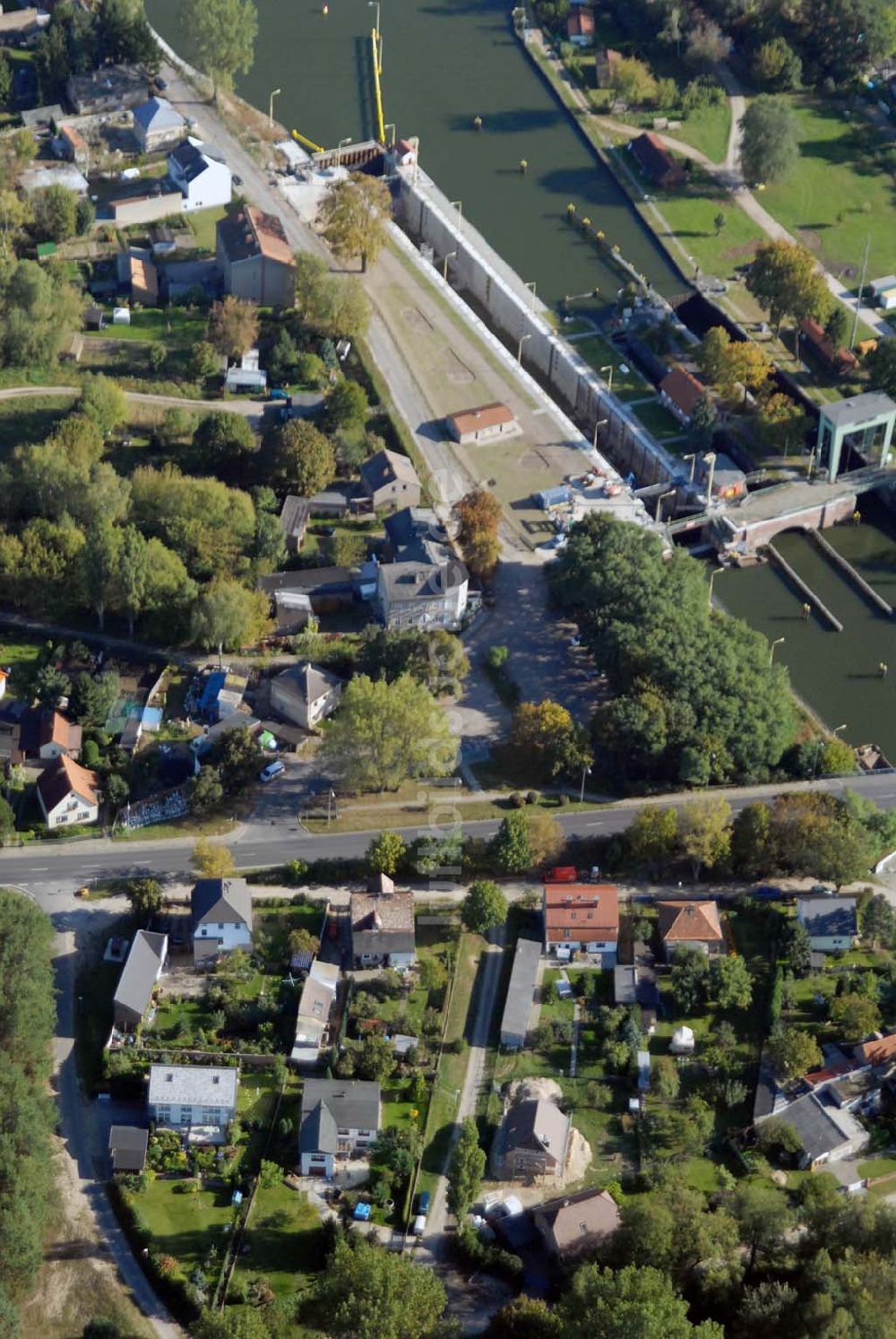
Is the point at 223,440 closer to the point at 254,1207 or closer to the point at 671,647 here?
the point at 671,647

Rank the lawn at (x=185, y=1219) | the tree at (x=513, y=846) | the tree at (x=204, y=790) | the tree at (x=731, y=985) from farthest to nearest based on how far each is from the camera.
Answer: the tree at (x=204, y=790) → the tree at (x=513, y=846) → the tree at (x=731, y=985) → the lawn at (x=185, y=1219)

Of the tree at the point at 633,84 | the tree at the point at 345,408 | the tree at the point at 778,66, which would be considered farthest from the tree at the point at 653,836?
the tree at the point at 778,66

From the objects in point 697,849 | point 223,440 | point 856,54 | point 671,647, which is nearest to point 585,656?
point 671,647

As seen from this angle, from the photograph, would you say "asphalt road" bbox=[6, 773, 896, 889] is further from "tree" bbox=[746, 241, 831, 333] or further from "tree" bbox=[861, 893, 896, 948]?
"tree" bbox=[746, 241, 831, 333]

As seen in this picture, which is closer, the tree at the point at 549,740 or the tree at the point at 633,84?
the tree at the point at 549,740

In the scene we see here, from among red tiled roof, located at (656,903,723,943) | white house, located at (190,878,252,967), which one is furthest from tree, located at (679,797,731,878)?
white house, located at (190,878,252,967)

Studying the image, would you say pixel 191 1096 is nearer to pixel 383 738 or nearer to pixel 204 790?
pixel 204 790

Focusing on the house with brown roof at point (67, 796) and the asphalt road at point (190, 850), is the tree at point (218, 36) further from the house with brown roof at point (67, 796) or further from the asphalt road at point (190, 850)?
the asphalt road at point (190, 850)
